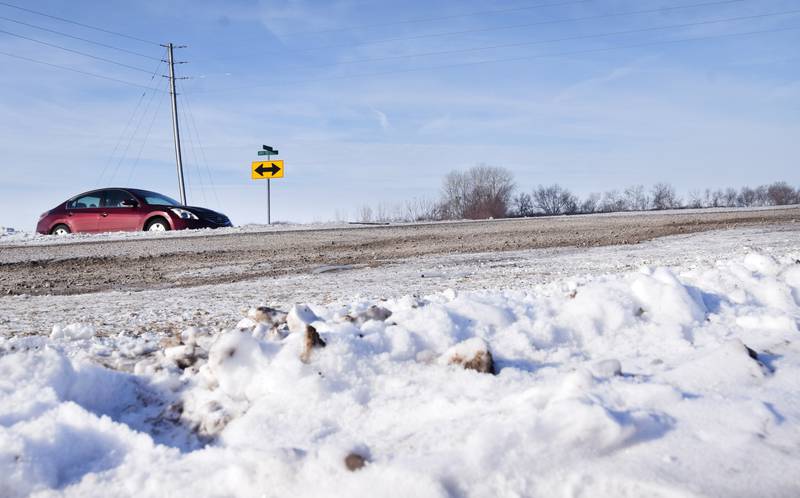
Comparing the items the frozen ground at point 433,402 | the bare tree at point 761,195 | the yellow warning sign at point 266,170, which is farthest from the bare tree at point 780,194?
the frozen ground at point 433,402

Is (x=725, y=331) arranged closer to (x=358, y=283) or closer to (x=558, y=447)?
(x=558, y=447)

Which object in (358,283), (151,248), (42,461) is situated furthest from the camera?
(151,248)

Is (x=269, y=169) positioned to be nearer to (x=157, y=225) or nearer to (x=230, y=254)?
(x=157, y=225)

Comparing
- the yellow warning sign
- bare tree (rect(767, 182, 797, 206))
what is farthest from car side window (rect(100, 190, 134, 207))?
bare tree (rect(767, 182, 797, 206))

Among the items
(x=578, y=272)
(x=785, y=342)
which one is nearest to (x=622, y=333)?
(x=785, y=342)

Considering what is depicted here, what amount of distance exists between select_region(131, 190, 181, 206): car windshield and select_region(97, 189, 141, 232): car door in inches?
9.0

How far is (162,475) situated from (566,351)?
5.40ft

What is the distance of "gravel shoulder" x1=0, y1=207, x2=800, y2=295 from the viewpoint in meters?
6.34

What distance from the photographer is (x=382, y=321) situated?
2.73 metres

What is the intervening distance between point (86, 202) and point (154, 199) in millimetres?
1780

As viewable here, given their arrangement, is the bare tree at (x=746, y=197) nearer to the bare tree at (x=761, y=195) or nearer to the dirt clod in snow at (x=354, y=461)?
the bare tree at (x=761, y=195)

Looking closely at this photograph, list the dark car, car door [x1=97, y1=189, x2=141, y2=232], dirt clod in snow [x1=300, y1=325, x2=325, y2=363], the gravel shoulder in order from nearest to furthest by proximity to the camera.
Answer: dirt clod in snow [x1=300, y1=325, x2=325, y2=363] → the gravel shoulder → the dark car → car door [x1=97, y1=189, x2=141, y2=232]

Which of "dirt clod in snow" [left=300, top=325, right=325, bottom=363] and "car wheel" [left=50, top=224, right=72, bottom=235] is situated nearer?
"dirt clod in snow" [left=300, top=325, right=325, bottom=363]

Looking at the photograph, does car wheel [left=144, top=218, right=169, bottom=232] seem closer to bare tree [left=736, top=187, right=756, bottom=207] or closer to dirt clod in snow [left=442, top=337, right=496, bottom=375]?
dirt clod in snow [left=442, top=337, right=496, bottom=375]
